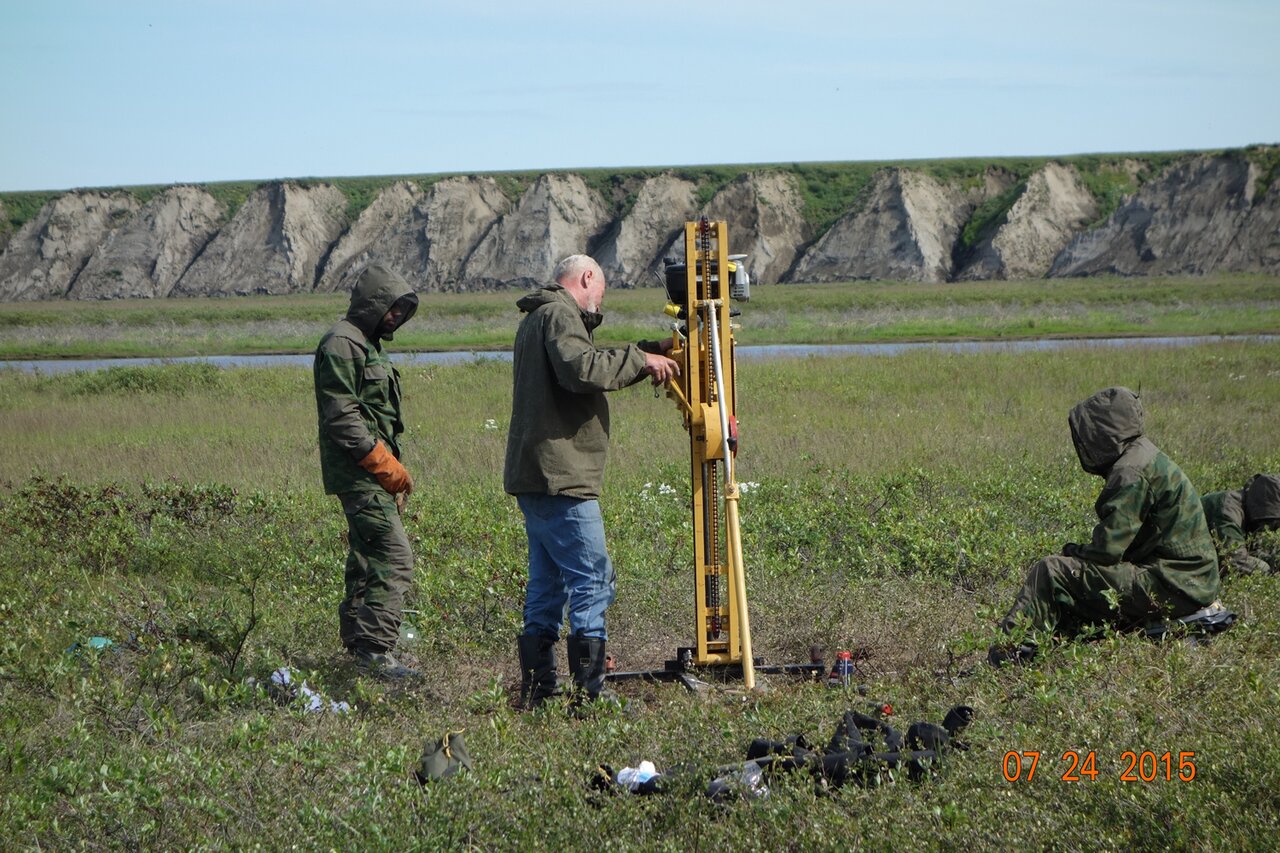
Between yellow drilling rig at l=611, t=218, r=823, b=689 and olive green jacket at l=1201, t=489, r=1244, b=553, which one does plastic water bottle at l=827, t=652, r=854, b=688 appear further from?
olive green jacket at l=1201, t=489, r=1244, b=553

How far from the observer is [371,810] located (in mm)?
3732

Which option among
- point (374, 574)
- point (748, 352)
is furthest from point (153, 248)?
point (374, 574)

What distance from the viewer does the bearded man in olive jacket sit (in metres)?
5.04

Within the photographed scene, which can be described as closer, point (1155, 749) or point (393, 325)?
point (1155, 749)

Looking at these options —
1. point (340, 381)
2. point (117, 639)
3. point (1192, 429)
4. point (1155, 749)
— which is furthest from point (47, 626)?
point (1192, 429)

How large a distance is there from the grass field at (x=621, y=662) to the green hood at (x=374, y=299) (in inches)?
62.5

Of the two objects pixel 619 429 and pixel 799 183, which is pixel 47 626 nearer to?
pixel 619 429

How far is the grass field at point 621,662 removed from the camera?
3.72m

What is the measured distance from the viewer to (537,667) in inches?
212

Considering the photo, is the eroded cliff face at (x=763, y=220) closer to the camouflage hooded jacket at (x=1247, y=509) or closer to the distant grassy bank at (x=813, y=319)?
the distant grassy bank at (x=813, y=319)

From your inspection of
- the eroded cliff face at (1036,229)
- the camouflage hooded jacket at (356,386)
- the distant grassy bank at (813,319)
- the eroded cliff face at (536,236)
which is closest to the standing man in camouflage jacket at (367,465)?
the camouflage hooded jacket at (356,386)

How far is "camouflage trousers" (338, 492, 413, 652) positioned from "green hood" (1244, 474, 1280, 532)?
5199 millimetres

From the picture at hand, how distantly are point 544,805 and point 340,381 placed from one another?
2.66 meters

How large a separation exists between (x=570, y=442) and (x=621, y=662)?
158 cm
